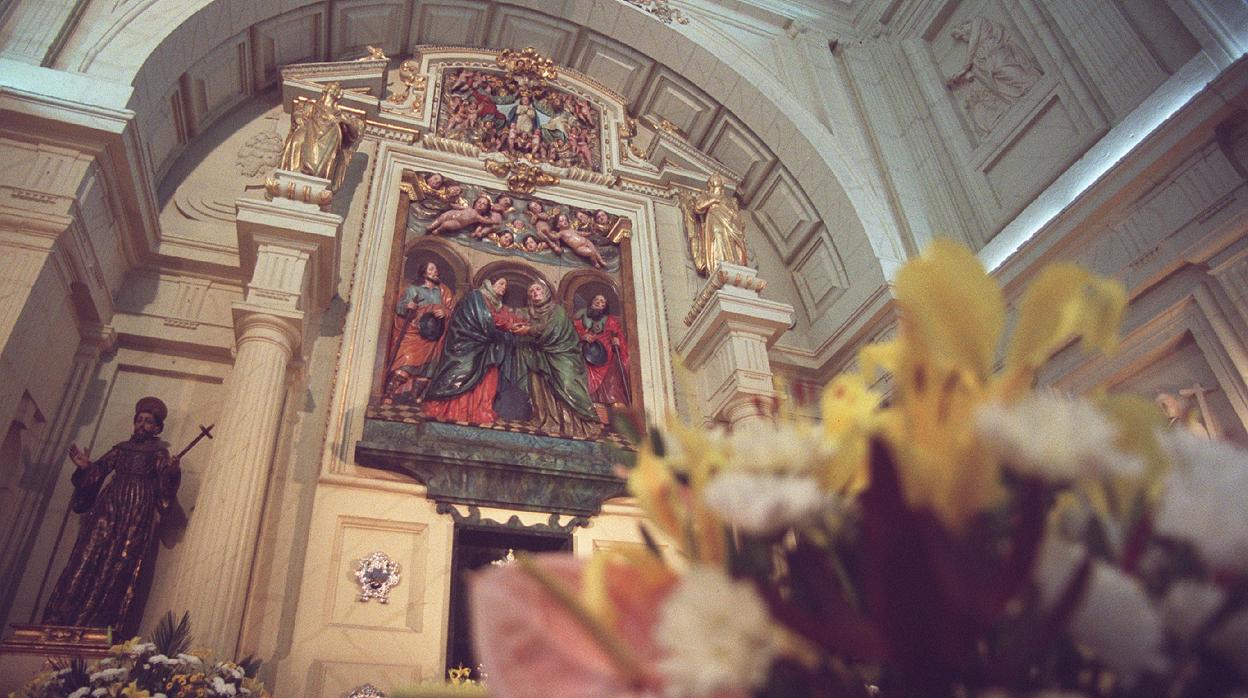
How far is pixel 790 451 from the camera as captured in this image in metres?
0.66

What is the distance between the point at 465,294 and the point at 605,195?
196 cm

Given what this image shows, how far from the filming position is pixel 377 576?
453 cm

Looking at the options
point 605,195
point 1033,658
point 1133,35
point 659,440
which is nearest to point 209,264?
point 605,195

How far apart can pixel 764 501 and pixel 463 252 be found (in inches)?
241

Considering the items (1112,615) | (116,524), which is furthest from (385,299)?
(1112,615)

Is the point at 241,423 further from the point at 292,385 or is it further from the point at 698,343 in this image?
the point at 698,343

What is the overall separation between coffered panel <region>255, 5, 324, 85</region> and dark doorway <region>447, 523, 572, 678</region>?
470cm

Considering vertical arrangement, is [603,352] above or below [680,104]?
below

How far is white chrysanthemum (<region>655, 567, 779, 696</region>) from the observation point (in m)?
0.50

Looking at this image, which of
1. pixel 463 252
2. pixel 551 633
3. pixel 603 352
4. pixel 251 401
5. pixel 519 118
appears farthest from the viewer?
pixel 519 118

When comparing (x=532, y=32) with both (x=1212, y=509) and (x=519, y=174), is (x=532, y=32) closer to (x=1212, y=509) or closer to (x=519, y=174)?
(x=519, y=174)

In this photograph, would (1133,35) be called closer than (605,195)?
Yes

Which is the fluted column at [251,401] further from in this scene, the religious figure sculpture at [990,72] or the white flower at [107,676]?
the religious figure sculpture at [990,72]

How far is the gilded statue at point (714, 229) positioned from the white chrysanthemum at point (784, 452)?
5952 millimetres
